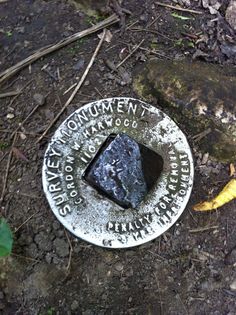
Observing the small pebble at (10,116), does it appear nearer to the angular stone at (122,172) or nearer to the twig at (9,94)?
the twig at (9,94)

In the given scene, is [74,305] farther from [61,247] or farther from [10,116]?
[10,116]

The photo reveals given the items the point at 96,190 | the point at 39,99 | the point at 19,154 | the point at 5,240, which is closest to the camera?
the point at 5,240

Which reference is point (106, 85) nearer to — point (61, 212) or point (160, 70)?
point (160, 70)

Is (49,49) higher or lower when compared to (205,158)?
higher

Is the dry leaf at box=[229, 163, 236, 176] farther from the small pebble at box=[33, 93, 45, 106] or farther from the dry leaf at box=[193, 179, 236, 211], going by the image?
the small pebble at box=[33, 93, 45, 106]

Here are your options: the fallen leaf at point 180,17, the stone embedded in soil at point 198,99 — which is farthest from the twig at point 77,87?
the fallen leaf at point 180,17

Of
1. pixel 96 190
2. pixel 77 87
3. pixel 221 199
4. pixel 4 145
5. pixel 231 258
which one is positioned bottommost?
pixel 231 258

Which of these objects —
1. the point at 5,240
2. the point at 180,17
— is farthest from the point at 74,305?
the point at 180,17
